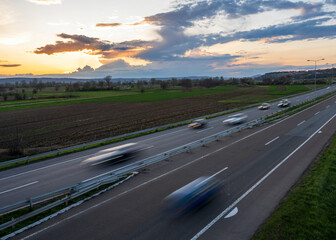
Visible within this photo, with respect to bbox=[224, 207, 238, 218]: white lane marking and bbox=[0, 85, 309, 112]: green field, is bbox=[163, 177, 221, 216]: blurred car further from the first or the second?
bbox=[0, 85, 309, 112]: green field

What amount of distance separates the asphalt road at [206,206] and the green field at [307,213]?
53cm

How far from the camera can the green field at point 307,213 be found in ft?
27.0

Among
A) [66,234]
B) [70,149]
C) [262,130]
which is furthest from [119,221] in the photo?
[262,130]

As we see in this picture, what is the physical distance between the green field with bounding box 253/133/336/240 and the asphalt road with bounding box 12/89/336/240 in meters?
0.53

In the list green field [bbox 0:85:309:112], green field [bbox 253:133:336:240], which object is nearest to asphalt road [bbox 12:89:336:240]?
green field [bbox 253:133:336:240]

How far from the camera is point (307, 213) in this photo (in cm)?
955

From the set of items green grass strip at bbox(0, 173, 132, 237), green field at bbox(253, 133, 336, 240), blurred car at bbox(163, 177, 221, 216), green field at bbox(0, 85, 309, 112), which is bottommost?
green field at bbox(253, 133, 336, 240)

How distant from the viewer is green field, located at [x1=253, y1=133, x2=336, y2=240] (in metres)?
8.23

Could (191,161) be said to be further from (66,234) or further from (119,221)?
(66,234)

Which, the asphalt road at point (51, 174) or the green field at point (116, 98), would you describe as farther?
the green field at point (116, 98)

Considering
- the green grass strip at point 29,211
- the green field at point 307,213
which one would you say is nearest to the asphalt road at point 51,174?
the green grass strip at point 29,211

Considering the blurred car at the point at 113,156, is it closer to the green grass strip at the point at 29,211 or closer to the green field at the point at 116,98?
the green grass strip at the point at 29,211

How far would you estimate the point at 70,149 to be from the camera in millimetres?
21703

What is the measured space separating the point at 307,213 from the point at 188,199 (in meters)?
5.27
